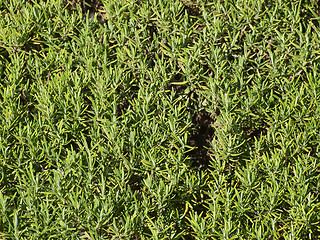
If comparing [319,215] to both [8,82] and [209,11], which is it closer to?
[209,11]

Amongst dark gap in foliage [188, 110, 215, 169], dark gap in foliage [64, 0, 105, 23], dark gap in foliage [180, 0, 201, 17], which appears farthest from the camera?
dark gap in foliage [64, 0, 105, 23]

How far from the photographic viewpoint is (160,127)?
2785mm

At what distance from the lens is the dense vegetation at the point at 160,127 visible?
2.53 metres

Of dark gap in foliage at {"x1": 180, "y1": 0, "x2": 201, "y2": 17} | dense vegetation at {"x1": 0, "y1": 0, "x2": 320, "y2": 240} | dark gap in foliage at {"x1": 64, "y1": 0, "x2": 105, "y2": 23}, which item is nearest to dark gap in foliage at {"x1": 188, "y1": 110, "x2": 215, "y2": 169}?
dense vegetation at {"x1": 0, "y1": 0, "x2": 320, "y2": 240}

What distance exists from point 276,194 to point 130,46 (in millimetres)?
1589

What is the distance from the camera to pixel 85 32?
10.3 feet

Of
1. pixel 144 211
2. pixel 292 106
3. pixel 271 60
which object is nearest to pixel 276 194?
pixel 292 106

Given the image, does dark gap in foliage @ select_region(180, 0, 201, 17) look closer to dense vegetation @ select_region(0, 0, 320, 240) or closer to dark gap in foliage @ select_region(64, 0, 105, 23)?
dense vegetation @ select_region(0, 0, 320, 240)

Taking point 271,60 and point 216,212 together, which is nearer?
point 216,212

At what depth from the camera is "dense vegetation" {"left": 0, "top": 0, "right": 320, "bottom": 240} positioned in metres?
2.53

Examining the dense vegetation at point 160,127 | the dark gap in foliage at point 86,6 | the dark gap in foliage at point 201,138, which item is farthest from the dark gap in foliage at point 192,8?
the dark gap in foliage at point 201,138

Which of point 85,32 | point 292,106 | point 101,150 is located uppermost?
point 85,32

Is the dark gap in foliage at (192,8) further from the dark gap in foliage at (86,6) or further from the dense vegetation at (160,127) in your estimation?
the dark gap in foliage at (86,6)

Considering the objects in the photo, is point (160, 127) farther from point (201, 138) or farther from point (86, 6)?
point (86, 6)
